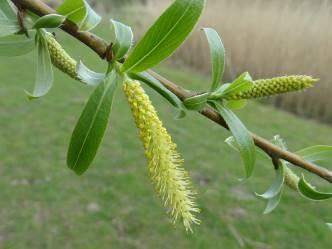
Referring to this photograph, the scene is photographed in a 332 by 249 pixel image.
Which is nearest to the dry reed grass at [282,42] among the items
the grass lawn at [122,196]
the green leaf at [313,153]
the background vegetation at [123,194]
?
the background vegetation at [123,194]

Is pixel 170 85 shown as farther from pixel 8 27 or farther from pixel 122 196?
pixel 122 196

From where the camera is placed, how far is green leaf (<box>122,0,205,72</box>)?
0.40m

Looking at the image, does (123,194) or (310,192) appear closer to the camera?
(310,192)

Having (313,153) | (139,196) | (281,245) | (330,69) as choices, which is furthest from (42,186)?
(330,69)

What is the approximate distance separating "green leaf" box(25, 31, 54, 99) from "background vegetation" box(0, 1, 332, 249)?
1.39 meters

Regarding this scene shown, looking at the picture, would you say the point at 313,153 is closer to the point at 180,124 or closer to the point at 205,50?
the point at 180,124

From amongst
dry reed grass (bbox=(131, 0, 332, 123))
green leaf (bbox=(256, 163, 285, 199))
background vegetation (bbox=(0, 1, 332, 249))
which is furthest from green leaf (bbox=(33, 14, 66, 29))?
dry reed grass (bbox=(131, 0, 332, 123))

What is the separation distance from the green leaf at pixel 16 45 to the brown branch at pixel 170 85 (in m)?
0.03

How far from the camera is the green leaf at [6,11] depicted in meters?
0.44

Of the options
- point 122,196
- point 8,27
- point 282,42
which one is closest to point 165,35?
point 8,27

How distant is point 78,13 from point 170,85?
0.34 ft

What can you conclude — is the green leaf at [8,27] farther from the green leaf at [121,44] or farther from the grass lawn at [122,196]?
the grass lawn at [122,196]

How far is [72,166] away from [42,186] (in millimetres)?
2292

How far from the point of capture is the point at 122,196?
102 inches
